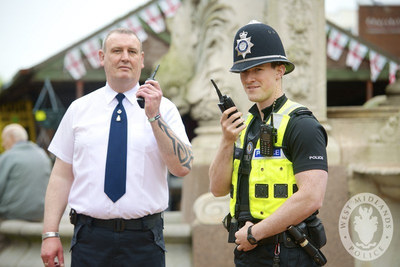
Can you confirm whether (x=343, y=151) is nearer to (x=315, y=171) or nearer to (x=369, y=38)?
(x=315, y=171)

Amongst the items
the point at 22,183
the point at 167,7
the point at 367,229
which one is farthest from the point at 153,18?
the point at 367,229

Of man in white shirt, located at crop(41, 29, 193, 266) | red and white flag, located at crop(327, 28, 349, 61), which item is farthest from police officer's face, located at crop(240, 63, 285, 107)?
red and white flag, located at crop(327, 28, 349, 61)

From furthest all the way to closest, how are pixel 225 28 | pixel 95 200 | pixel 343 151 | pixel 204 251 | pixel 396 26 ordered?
pixel 396 26
pixel 225 28
pixel 343 151
pixel 204 251
pixel 95 200

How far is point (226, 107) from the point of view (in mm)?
2609

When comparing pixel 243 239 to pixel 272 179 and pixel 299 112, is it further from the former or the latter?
pixel 299 112

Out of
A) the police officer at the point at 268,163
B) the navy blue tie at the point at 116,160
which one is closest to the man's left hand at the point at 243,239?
the police officer at the point at 268,163

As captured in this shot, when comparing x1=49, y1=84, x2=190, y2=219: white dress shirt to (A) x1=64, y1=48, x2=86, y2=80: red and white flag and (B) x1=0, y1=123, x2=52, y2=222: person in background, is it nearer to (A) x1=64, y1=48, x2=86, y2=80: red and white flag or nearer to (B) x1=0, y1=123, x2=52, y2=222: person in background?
(B) x1=0, y1=123, x2=52, y2=222: person in background

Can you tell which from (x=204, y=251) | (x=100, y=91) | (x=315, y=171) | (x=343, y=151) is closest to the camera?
(x=315, y=171)

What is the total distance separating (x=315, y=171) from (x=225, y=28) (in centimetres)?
383

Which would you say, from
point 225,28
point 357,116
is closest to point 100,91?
point 225,28

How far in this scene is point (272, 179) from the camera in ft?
8.26

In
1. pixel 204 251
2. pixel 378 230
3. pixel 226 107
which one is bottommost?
pixel 204 251

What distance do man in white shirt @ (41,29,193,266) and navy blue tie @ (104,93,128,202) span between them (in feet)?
0.08

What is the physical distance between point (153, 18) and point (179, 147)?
38.2 ft
